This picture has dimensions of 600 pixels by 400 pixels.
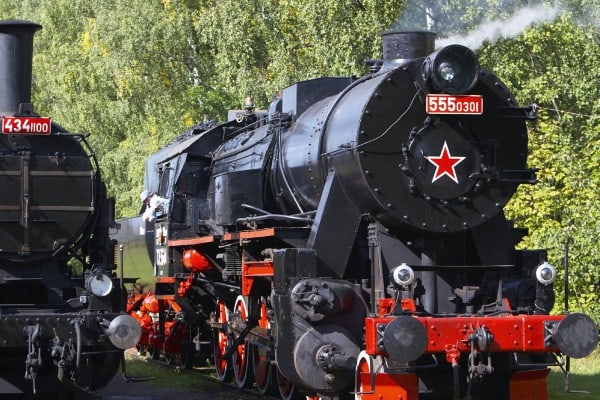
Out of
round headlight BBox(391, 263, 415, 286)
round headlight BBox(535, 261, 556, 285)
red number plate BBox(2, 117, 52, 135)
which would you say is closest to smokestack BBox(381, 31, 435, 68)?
round headlight BBox(391, 263, 415, 286)

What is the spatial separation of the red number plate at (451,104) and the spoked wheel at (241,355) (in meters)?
3.62

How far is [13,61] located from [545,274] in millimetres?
5428

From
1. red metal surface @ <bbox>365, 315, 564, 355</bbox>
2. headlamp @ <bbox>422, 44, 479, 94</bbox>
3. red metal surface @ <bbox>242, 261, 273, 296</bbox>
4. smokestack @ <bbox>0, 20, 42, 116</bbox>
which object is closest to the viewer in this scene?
red metal surface @ <bbox>365, 315, 564, 355</bbox>

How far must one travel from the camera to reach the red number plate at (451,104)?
→ 911cm

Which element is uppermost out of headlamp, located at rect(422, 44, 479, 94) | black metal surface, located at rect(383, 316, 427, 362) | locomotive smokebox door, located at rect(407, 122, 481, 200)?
headlamp, located at rect(422, 44, 479, 94)

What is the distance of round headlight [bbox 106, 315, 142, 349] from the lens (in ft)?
32.8

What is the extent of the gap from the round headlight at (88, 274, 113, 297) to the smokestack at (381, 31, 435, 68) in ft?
10.8

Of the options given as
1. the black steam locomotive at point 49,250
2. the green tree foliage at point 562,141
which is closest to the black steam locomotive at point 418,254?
the black steam locomotive at point 49,250

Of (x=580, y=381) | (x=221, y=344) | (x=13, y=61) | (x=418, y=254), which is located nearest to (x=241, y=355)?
(x=221, y=344)

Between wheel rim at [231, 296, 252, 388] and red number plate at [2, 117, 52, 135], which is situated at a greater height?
red number plate at [2, 117, 52, 135]

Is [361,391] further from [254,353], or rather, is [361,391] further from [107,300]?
[254,353]

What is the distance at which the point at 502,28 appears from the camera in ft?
39.3

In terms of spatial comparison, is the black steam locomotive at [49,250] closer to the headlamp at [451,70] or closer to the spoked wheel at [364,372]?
the spoked wheel at [364,372]

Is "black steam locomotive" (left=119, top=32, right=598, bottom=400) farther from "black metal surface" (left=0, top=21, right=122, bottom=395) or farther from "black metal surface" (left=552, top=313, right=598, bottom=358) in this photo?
"black metal surface" (left=0, top=21, right=122, bottom=395)
